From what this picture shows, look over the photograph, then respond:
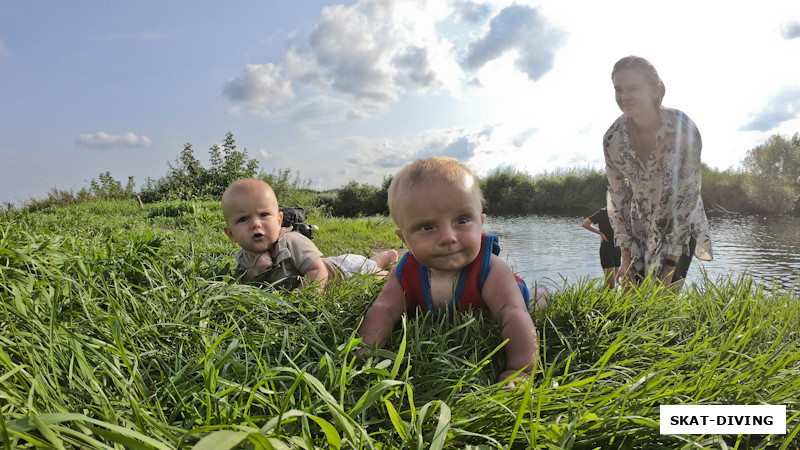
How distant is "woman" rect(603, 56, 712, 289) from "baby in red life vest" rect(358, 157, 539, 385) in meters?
2.27

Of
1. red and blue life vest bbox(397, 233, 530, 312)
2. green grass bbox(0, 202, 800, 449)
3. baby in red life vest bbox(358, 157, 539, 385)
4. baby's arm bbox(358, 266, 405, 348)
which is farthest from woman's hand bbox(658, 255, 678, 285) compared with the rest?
baby's arm bbox(358, 266, 405, 348)

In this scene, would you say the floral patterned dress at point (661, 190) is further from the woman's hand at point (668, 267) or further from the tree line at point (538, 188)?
the tree line at point (538, 188)

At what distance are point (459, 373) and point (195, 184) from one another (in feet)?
66.0

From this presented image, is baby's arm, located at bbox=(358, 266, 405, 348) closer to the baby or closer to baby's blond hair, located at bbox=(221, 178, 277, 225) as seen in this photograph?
the baby

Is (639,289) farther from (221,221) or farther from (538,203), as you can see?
(538,203)

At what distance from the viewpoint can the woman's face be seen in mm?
4039

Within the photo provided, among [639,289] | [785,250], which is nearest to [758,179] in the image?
[785,250]

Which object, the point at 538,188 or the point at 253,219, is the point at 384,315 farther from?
the point at 538,188

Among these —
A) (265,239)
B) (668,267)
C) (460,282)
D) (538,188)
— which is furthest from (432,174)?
(538,188)

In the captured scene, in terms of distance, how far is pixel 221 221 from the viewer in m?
10.7

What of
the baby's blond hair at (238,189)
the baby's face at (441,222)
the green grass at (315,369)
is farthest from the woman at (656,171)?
the baby's blond hair at (238,189)

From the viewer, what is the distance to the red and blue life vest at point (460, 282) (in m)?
2.31

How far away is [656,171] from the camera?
4305 millimetres

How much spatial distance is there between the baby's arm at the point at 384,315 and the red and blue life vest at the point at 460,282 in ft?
0.19
